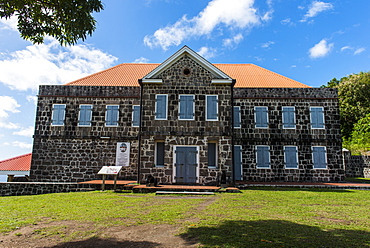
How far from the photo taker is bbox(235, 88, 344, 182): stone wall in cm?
1641

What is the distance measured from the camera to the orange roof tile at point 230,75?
18344mm

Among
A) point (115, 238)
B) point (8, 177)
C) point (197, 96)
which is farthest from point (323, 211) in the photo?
point (8, 177)

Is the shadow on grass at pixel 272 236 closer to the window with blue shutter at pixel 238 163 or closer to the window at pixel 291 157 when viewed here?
the window with blue shutter at pixel 238 163

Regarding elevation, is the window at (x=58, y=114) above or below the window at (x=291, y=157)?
above

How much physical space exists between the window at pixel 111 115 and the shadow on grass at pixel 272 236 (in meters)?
11.9

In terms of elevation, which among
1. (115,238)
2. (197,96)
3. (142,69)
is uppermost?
(142,69)

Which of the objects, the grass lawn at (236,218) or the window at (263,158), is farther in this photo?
the window at (263,158)

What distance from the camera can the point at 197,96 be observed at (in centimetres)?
1423

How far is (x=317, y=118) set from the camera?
1689 centimetres

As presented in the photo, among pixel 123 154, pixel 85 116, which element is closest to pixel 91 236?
pixel 123 154

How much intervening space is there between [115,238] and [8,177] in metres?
14.2

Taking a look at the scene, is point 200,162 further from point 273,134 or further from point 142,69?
point 142,69

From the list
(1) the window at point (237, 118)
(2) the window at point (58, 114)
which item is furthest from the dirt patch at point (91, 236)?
(1) the window at point (237, 118)

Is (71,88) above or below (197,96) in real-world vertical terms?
above
